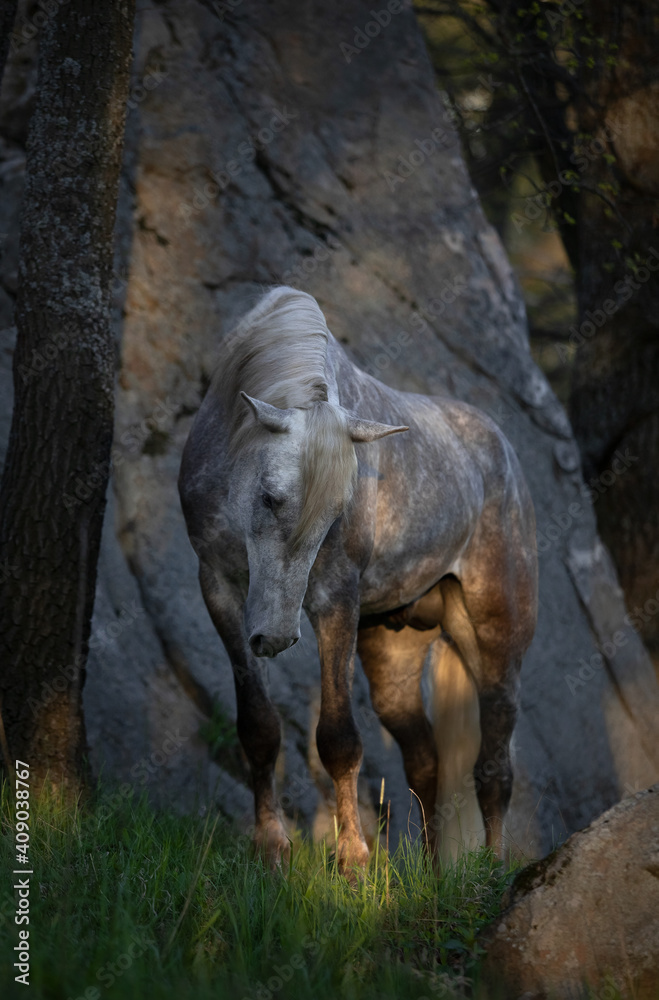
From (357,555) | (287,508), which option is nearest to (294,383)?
(287,508)

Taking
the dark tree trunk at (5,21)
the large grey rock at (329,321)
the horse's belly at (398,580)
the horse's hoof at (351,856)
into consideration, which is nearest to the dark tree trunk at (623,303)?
the large grey rock at (329,321)

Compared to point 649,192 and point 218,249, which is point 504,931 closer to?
point 218,249

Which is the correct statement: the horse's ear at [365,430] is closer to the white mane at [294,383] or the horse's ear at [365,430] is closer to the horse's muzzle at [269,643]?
the white mane at [294,383]

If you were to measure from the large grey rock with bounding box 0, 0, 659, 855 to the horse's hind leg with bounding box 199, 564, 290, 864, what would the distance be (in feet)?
6.45

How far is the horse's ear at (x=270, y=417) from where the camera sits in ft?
10.7

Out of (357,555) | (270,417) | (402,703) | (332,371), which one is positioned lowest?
(402,703)

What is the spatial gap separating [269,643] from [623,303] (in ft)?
21.9

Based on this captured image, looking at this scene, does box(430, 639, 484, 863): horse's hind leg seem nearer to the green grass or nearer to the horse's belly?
the horse's belly

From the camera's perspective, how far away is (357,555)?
3.86 meters

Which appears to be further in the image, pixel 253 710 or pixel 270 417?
pixel 253 710

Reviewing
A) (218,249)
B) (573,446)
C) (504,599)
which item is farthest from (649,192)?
(504,599)

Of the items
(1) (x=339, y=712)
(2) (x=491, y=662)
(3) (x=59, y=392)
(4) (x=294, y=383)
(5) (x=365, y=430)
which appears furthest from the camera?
(2) (x=491, y=662)

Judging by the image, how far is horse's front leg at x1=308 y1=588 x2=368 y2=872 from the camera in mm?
3732

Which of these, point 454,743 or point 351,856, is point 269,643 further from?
point 454,743
